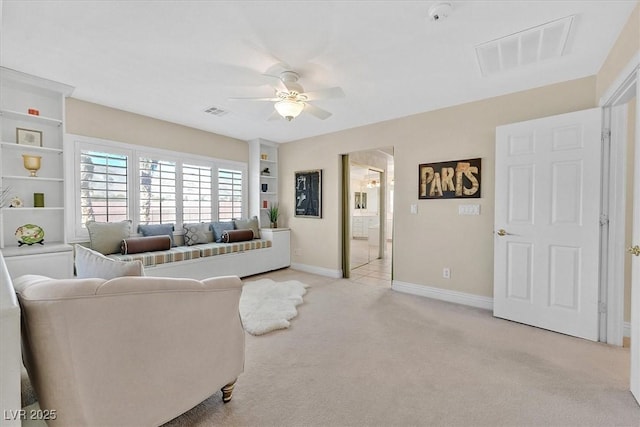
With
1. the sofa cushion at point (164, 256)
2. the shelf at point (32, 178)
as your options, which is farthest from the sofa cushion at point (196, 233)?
the shelf at point (32, 178)

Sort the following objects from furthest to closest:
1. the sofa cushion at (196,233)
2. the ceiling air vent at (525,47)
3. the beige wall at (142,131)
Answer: the sofa cushion at (196,233)
the beige wall at (142,131)
the ceiling air vent at (525,47)

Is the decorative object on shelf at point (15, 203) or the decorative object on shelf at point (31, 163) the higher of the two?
the decorative object on shelf at point (31, 163)

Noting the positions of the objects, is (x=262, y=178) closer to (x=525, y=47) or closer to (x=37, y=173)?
(x=37, y=173)

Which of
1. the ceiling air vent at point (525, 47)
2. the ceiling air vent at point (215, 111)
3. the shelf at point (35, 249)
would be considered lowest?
the shelf at point (35, 249)

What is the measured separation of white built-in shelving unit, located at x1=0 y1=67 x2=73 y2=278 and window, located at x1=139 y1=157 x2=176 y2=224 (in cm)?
97

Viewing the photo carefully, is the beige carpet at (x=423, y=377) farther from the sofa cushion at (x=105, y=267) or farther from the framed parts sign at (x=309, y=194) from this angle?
the framed parts sign at (x=309, y=194)

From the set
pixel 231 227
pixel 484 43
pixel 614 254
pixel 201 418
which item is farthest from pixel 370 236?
pixel 201 418

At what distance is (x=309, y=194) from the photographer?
4996mm

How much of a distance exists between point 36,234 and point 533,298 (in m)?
5.17

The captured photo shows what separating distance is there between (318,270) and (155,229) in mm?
2680

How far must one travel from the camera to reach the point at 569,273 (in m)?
2.56

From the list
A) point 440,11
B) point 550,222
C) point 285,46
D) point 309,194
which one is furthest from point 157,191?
point 550,222

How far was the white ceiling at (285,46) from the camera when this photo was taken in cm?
178

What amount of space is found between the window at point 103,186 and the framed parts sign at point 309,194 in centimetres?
270
